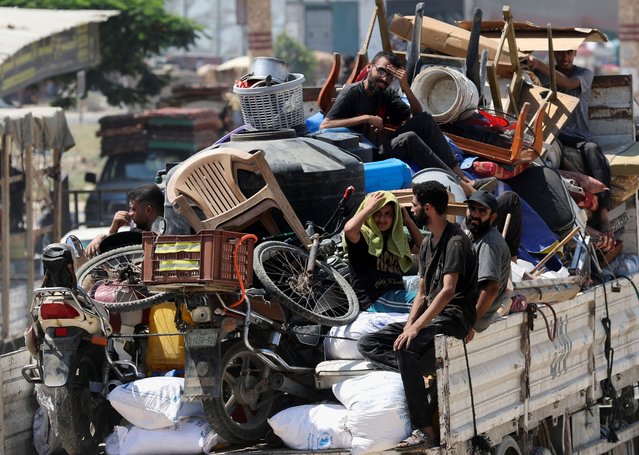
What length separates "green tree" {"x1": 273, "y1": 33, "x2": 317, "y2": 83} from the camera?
59.9 m

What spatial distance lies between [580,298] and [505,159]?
1.43m

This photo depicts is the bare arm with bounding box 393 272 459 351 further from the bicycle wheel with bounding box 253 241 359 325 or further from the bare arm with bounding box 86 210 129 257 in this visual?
the bare arm with bounding box 86 210 129 257

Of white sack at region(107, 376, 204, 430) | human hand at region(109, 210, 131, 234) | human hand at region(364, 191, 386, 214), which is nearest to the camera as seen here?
white sack at region(107, 376, 204, 430)

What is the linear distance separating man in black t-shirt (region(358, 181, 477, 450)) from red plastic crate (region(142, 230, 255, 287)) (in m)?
0.93

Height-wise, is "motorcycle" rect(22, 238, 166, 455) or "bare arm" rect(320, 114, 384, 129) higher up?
"bare arm" rect(320, 114, 384, 129)

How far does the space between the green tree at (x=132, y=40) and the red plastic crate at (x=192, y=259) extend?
30.4 m

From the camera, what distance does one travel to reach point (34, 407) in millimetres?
8914

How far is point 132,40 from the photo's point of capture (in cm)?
3850

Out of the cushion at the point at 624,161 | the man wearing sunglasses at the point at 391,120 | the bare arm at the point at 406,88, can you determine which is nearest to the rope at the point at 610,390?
the man wearing sunglasses at the point at 391,120

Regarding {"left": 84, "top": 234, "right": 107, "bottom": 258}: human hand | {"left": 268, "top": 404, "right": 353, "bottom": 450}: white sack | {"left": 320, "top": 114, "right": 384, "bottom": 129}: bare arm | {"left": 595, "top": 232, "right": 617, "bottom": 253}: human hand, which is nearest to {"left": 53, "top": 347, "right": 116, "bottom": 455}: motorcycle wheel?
{"left": 268, "top": 404, "right": 353, "bottom": 450}: white sack

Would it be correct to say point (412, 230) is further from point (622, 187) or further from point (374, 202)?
point (622, 187)

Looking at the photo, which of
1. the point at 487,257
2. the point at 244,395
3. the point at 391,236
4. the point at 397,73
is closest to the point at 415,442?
the point at 244,395

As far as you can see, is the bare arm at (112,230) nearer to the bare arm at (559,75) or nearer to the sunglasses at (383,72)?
the sunglasses at (383,72)

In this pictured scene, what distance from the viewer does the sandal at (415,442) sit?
300 inches
